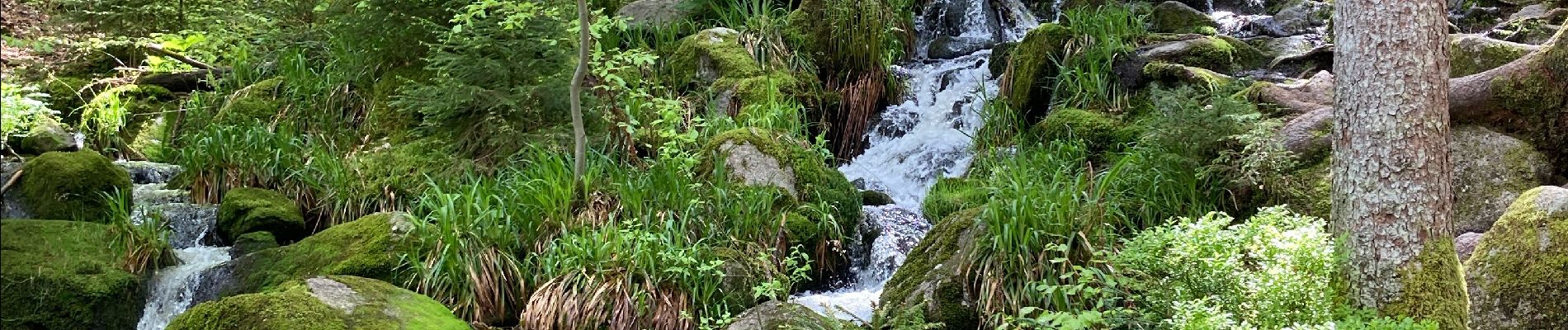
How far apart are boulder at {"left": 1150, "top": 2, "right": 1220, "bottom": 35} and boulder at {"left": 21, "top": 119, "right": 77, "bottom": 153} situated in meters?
10.2

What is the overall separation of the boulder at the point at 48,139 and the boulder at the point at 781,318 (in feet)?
22.7

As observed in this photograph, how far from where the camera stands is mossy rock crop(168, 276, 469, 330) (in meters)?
4.27

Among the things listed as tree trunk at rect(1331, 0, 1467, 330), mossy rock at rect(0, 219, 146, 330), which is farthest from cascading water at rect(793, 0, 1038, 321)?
mossy rock at rect(0, 219, 146, 330)

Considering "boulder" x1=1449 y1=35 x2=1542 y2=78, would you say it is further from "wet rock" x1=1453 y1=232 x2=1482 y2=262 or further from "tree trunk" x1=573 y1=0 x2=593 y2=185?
"tree trunk" x1=573 y1=0 x2=593 y2=185

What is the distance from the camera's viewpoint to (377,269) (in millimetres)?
5914

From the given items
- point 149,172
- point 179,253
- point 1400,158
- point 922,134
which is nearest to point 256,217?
point 179,253

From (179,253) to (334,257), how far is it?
1.51 m

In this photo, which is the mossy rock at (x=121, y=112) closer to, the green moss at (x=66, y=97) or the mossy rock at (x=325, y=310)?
the green moss at (x=66, y=97)

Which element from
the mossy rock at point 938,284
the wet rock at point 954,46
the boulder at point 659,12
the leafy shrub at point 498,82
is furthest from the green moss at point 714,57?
the mossy rock at point 938,284

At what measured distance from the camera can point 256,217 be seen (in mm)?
7016

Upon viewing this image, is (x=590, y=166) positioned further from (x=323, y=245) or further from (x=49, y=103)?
(x=49, y=103)

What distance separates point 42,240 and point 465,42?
272cm

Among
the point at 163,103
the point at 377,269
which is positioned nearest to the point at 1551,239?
the point at 377,269

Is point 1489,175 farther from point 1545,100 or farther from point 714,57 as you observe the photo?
point 714,57
